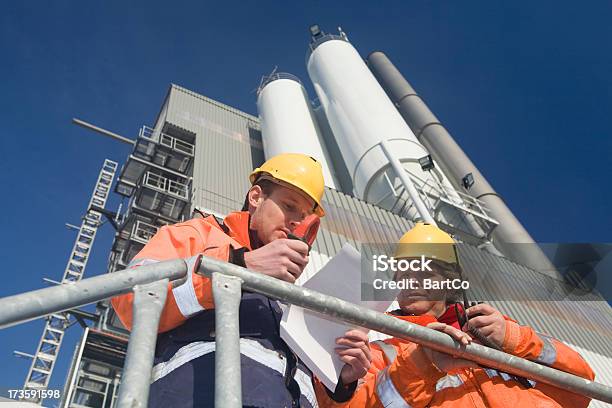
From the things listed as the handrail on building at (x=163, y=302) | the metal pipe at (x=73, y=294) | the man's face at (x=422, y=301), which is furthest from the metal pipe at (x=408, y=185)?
the metal pipe at (x=73, y=294)

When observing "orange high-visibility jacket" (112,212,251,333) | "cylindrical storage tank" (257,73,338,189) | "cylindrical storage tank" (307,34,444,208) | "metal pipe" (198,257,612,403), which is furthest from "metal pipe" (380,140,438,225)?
"orange high-visibility jacket" (112,212,251,333)

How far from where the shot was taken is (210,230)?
2309 mm

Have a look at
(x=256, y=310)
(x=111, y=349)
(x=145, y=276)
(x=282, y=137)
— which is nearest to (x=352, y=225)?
(x=111, y=349)

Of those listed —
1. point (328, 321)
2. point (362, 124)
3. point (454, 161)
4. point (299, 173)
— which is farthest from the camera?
point (454, 161)

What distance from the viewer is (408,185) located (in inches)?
452

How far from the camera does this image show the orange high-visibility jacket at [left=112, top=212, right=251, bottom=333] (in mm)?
1780

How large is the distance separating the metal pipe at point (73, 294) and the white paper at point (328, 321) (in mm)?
630

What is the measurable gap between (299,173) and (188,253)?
3.37ft

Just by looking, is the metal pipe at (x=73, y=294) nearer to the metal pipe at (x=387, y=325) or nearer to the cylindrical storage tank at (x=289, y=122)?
the metal pipe at (x=387, y=325)

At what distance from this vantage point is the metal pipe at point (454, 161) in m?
15.7

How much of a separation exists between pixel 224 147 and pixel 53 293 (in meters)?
13.7

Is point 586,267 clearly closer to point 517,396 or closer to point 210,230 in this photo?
point 517,396

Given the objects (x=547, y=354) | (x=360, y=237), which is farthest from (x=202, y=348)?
(x=360, y=237)

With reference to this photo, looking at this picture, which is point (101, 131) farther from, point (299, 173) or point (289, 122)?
point (299, 173)
